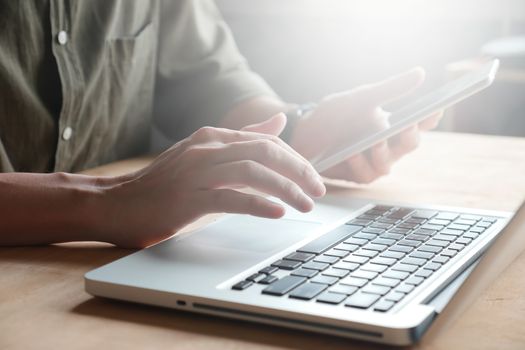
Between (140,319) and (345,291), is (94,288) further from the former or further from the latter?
(345,291)

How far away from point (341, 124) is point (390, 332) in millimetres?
733

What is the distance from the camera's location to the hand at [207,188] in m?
0.82

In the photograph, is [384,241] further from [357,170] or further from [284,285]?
[357,170]

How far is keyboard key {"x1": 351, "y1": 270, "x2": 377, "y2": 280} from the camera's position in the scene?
27.2 inches

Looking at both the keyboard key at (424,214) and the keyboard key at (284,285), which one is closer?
the keyboard key at (284,285)

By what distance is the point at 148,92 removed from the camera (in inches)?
62.6

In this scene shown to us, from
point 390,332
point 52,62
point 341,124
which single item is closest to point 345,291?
point 390,332

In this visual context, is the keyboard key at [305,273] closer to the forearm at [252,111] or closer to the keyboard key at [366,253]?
the keyboard key at [366,253]

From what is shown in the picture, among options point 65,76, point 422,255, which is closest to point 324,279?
point 422,255

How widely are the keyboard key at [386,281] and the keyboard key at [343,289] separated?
23 mm

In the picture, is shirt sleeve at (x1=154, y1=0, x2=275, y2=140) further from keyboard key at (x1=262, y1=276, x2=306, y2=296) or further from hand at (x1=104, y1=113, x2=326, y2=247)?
keyboard key at (x1=262, y1=276, x2=306, y2=296)

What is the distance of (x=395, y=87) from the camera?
1235mm

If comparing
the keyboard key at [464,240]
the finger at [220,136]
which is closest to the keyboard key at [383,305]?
the keyboard key at [464,240]

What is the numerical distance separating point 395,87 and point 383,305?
656mm
